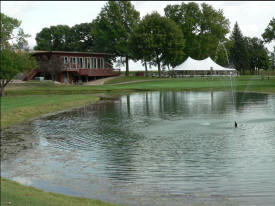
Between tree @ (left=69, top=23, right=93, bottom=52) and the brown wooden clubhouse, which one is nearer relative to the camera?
the brown wooden clubhouse

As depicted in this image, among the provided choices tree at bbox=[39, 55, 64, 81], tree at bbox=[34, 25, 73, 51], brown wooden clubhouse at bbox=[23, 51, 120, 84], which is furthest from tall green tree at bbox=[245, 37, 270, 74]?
tree at bbox=[39, 55, 64, 81]

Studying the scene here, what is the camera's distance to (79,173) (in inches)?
511

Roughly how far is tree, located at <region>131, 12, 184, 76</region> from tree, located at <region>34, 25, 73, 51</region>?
3811 cm

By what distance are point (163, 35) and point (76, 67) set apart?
19928 mm

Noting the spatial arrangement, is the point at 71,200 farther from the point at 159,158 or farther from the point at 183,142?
the point at 183,142

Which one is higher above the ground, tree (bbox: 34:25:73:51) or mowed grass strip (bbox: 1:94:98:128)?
tree (bbox: 34:25:73:51)

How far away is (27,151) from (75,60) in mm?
64550

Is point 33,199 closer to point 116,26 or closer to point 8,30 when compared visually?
point 8,30

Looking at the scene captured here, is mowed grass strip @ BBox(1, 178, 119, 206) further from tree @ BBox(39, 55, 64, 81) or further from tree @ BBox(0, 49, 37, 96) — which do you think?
tree @ BBox(39, 55, 64, 81)

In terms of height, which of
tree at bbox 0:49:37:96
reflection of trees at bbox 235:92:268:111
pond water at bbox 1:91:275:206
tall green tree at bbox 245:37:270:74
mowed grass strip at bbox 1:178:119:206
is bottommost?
pond water at bbox 1:91:275:206

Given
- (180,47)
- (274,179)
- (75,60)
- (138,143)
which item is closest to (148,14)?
(180,47)

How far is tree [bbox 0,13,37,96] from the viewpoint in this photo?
49.2m

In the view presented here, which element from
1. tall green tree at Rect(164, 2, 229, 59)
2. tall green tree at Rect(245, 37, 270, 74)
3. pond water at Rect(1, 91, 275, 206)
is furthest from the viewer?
tall green tree at Rect(245, 37, 270, 74)

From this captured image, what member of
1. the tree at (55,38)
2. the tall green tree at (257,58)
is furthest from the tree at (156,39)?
the tall green tree at (257,58)
